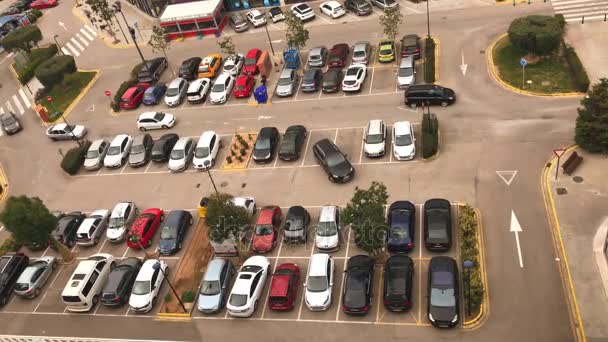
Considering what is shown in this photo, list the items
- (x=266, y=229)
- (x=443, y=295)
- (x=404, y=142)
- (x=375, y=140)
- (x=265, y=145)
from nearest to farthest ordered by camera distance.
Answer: (x=443, y=295)
(x=266, y=229)
(x=404, y=142)
(x=375, y=140)
(x=265, y=145)

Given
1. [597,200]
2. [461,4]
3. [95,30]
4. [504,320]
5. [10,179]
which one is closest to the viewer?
[504,320]

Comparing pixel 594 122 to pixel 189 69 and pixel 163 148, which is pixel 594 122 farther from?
pixel 189 69

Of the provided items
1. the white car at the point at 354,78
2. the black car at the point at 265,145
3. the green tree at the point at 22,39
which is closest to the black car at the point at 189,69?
the black car at the point at 265,145

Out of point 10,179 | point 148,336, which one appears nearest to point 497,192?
point 148,336

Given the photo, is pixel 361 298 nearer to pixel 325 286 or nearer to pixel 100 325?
pixel 325 286

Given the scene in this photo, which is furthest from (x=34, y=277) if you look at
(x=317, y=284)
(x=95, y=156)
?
(x=317, y=284)

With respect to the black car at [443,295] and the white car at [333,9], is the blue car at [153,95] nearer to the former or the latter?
the white car at [333,9]

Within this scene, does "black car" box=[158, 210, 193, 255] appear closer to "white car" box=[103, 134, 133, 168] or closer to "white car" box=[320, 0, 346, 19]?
"white car" box=[103, 134, 133, 168]

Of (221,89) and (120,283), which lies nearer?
(120,283)
